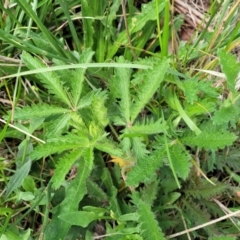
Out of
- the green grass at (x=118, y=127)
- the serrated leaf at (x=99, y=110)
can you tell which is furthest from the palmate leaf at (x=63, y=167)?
the serrated leaf at (x=99, y=110)

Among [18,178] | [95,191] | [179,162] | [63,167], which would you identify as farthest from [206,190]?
[18,178]

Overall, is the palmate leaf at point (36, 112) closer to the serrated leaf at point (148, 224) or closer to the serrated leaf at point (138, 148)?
the serrated leaf at point (138, 148)

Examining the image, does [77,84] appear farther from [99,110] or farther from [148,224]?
[148,224]

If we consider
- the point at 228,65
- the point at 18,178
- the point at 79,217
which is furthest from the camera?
the point at 18,178

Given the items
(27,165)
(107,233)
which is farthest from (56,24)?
(107,233)

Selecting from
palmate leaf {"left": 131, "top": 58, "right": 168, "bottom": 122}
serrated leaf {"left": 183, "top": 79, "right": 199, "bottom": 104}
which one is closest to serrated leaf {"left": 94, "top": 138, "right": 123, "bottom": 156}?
palmate leaf {"left": 131, "top": 58, "right": 168, "bottom": 122}

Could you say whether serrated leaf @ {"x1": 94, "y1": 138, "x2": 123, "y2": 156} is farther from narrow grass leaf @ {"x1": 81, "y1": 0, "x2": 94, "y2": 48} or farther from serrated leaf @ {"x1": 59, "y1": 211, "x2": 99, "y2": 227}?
narrow grass leaf @ {"x1": 81, "y1": 0, "x2": 94, "y2": 48}
